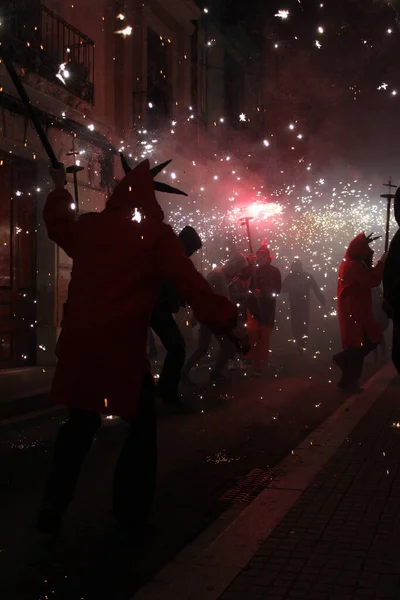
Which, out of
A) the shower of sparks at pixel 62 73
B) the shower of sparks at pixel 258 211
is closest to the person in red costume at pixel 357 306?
the shower of sparks at pixel 62 73

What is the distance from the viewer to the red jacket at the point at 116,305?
357 centimetres

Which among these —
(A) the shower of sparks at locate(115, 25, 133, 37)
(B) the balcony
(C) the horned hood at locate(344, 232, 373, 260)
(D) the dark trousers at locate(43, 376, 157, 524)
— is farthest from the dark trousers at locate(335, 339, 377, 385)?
(A) the shower of sparks at locate(115, 25, 133, 37)

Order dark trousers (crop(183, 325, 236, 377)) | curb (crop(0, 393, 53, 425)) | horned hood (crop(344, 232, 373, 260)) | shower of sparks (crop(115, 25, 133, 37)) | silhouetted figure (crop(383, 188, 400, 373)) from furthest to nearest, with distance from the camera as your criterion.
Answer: shower of sparks (crop(115, 25, 133, 37)) → dark trousers (crop(183, 325, 236, 377)) → horned hood (crop(344, 232, 373, 260)) → curb (crop(0, 393, 53, 425)) → silhouetted figure (crop(383, 188, 400, 373))

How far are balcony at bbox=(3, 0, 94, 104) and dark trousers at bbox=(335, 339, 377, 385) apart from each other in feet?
20.5

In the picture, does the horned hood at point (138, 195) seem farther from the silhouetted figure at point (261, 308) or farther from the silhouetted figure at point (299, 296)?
the silhouetted figure at point (299, 296)

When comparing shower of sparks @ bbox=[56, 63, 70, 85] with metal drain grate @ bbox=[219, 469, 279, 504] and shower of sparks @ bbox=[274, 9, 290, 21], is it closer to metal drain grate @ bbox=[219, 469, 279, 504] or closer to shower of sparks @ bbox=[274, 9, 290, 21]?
metal drain grate @ bbox=[219, 469, 279, 504]

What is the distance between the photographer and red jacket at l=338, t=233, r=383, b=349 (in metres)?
8.65

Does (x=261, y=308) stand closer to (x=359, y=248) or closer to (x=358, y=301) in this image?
(x=358, y=301)

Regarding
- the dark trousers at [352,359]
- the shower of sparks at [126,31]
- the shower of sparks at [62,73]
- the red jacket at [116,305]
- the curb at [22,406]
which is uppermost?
the shower of sparks at [126,31]

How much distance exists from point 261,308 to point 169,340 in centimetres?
411

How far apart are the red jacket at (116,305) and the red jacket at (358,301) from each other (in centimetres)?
528

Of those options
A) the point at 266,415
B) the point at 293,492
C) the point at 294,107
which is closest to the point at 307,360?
the point at 266,415

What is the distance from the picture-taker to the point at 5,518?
13.8 ft

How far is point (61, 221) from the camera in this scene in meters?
3.86
